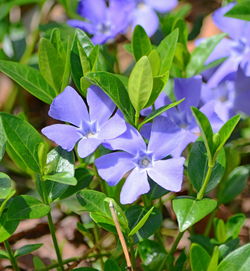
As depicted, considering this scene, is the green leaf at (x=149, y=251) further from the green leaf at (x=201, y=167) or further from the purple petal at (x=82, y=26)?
the purple petal at (x=82, y=26)

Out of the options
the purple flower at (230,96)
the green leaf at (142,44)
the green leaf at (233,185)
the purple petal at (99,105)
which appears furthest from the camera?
the purple flower at (230,96)

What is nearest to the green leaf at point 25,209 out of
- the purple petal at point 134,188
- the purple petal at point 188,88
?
the purple petal at point 134,188

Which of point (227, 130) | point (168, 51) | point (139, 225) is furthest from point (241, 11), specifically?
point (139, 225)

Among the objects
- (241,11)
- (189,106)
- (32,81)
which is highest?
(241,11)

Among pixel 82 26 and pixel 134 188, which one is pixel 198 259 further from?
pixel 82 26

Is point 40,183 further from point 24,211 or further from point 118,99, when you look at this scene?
point 118,99

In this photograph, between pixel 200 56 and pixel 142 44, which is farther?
pixel 200 56

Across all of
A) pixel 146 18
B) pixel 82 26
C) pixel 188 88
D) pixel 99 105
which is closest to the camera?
pixel 99 105

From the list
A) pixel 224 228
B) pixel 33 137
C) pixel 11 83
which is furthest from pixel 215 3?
pixel 33 137
